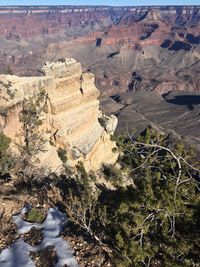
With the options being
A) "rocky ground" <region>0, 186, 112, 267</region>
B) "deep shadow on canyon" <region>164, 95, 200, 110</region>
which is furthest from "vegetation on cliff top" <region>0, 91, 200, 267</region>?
"deep shadow on canyon" <region>164, 95, 200, 110</region>

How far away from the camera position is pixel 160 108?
141750 mm

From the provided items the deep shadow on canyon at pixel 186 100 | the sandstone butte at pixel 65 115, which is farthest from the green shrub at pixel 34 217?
the deep shadow on canyon at pixel 186 100

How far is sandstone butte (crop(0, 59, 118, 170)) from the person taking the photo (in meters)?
38.3

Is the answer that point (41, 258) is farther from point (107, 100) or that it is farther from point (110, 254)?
point (107, 100)

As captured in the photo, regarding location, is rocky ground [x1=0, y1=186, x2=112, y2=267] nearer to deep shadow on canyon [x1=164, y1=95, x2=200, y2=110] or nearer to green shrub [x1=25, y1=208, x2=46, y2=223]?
green shrub [x1=25, y1=208, x2=46, y2=223]

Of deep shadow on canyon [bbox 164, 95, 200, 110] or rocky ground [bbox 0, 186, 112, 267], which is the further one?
deep shadow on canyon [bbox 164, 95, 200, 110]

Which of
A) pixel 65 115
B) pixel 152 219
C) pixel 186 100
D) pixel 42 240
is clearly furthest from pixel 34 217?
pixel 186 100

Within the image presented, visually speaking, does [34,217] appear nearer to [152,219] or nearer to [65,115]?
[152,219]

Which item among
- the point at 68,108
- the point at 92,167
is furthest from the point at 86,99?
the point at 92,167

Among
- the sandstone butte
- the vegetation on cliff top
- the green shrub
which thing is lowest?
the sandstone butte

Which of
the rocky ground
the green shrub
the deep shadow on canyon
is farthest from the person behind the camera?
the deep shadow on canyon

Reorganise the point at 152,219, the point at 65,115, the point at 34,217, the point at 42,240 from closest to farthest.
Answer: the point at 152,219, the point at 42,240, the point at 34,217, the point at 65,115

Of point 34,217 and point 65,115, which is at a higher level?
point 34,217

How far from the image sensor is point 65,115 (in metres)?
44.2
